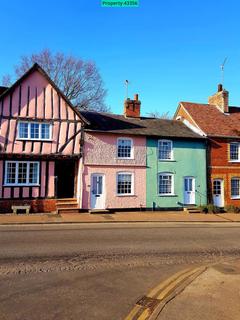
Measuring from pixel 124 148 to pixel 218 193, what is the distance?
28.6 feet

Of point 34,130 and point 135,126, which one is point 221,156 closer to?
point 135,126

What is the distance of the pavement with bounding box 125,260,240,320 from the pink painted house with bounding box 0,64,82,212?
45.2 feet

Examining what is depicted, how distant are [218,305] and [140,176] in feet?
53.6

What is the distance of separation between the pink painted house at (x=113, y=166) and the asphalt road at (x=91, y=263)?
5618 mm

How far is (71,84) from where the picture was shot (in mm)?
37875

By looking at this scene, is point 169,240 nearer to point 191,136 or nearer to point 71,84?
point 191,136

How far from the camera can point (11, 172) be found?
1936 cm

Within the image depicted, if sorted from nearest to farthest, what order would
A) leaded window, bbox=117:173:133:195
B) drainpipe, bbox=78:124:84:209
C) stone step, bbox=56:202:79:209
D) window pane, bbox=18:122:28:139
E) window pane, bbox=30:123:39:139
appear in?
window pane, bbox=18:122:28:139, stone step, bbox=56:202:79:209, window pane, bbox=30:123:39:139, drainpipe, bbox=78:124:84:209, leaded window, bbox=117:173:133:195

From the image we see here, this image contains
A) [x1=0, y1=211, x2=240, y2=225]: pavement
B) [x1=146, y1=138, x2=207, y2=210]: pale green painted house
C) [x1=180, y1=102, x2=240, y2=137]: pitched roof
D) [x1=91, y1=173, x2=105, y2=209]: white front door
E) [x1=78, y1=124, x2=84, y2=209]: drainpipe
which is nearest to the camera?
[x1=0, y1=211, x2=240, y2=225]: pavement

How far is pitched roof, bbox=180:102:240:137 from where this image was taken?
81.0ft

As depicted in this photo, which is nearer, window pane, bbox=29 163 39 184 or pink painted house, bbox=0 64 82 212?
pink painted house, bbox=0 64 82 212

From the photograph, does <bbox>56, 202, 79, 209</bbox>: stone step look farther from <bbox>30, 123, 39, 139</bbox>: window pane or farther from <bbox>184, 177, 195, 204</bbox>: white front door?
<bbox>184, 177, 195, 204</bbox>: white front door

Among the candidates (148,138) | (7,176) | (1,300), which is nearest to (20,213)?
(7,176)

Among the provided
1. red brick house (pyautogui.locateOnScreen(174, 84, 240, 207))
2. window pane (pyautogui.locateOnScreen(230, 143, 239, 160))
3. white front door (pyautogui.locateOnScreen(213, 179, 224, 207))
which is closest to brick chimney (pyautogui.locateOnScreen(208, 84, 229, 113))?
red brick house (pyautogui.locateOnScreen(174, 84, 240, 207))
